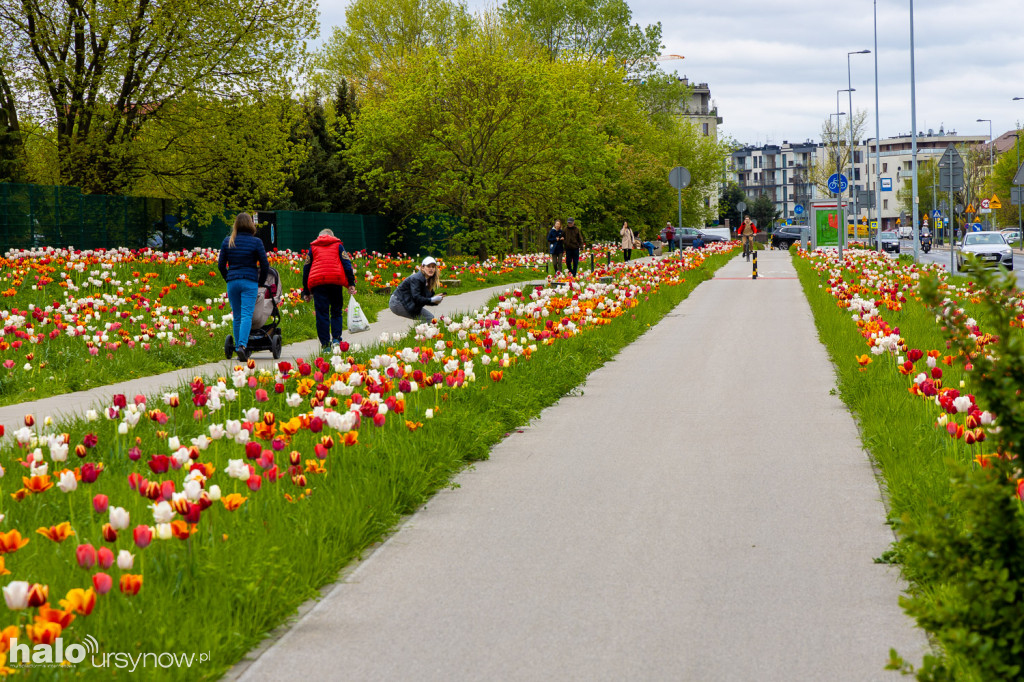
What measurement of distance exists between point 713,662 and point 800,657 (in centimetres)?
31

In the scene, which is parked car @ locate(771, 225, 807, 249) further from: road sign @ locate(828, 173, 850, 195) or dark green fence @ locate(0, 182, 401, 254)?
dark green fence @ locate(0, 182, 401, 254)

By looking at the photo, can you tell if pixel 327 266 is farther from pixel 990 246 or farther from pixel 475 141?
pixel 990 246

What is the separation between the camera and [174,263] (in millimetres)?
22547

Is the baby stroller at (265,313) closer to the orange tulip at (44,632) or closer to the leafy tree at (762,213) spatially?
the orange tulip at (44,632)

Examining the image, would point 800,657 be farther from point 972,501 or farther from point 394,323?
point 394,323

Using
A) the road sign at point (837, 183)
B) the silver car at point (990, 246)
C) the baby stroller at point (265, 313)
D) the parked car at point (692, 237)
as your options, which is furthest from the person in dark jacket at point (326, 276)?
the parked car at point (692, 237)

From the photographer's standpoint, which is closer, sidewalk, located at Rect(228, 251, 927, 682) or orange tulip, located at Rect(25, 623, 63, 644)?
orange tulip, located at Rect(25, 623, 63, 644)

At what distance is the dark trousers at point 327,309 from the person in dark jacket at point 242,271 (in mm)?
811

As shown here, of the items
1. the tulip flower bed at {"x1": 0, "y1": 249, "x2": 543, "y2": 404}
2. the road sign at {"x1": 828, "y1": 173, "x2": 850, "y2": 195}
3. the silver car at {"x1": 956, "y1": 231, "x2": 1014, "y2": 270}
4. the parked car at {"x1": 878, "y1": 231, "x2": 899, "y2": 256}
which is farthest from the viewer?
the parked car at {"x1": 878, "y1": 231, "x2": 899, "y2": 256}

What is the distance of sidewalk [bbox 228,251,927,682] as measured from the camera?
410 cm

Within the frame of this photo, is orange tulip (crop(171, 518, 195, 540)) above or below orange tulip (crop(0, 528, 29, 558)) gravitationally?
below

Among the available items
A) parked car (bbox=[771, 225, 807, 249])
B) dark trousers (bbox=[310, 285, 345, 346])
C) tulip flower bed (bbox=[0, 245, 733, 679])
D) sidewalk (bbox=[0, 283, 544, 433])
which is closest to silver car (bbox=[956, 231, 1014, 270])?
sidewalk (bbox=[0, 283, 544, 433])

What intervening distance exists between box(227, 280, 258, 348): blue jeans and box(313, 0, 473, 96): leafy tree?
159 feet

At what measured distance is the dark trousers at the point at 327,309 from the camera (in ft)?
48.2
